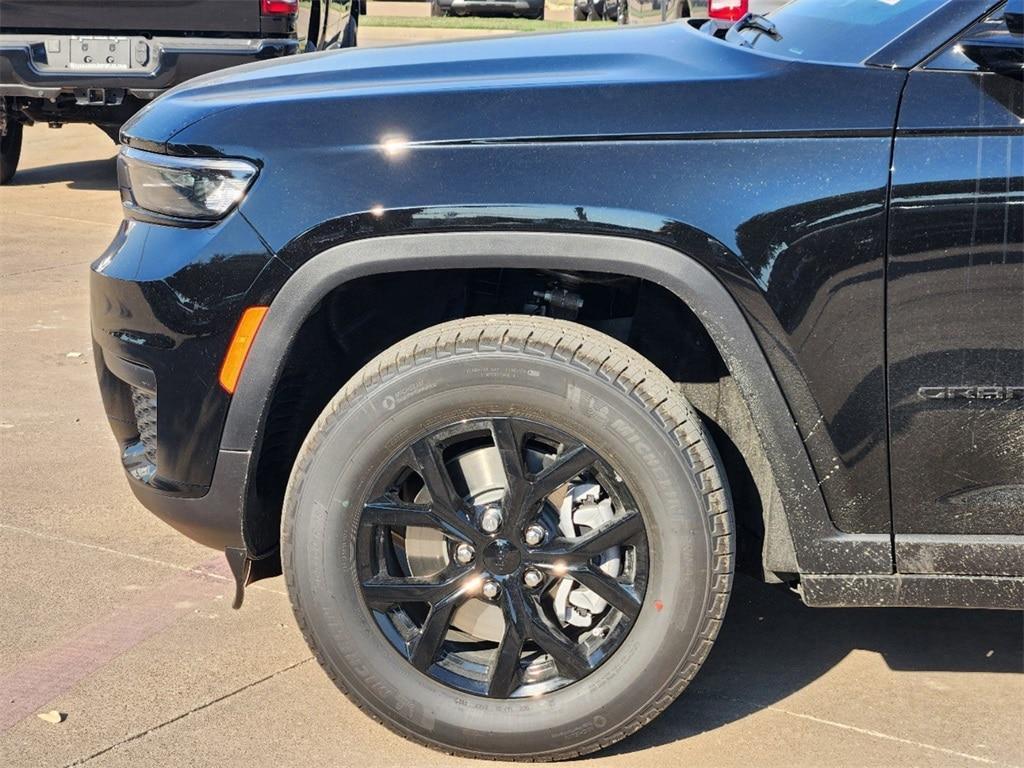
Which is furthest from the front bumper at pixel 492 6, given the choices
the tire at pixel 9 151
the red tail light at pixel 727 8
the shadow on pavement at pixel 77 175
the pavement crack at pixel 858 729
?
the pavement crack at pixel 858 729

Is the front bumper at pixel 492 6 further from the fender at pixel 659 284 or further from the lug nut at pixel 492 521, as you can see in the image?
the lug nut at pixel 492 521

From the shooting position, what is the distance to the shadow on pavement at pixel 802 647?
318 cm

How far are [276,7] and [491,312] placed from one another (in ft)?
16.9

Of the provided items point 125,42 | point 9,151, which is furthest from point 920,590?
point 9,151

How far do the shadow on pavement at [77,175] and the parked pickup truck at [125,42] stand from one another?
1330mm

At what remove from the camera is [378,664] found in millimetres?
2867

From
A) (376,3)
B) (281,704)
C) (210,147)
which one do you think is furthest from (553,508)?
(376,3)

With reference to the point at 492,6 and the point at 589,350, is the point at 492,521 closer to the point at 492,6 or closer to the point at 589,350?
the point at 589,350

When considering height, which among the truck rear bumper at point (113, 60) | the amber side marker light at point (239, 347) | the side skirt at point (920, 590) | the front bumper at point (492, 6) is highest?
the amber side marker light at point (239, 347)

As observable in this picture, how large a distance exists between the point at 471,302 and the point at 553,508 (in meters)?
0.55

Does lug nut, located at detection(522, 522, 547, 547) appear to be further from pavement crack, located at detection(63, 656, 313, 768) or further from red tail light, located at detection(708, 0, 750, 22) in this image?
red tail light, located at detection(708, 0, 750, 22)

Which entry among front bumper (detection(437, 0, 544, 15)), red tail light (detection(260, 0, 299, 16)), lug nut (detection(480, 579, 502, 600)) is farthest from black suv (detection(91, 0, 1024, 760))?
front bumper (detection(437, 0, 544, 15))

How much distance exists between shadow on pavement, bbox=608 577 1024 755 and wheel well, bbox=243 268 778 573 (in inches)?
14.2

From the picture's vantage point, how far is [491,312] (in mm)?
3117
